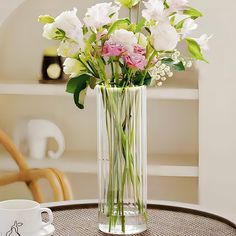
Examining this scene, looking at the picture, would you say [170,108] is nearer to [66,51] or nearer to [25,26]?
[25,26]

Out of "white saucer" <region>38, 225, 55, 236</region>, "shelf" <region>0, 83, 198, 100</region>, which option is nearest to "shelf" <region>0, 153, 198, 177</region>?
"shelf" <region>0, 83, 198, 100</region>

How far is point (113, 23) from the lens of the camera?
204 centimetres

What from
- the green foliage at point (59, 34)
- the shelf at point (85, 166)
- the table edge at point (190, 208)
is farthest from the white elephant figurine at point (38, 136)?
the green foliage at point (59, 34)

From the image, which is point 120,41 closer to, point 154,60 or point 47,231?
point 154,60

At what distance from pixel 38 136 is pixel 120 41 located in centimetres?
175

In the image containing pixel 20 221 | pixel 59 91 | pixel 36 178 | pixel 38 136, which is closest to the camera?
pixel 20 221

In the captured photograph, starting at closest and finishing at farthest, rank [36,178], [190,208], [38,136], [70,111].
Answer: [190,208], [36,178], [38,136], [70,111]

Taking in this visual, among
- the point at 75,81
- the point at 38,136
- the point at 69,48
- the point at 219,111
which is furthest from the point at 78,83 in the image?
the point at 38,136

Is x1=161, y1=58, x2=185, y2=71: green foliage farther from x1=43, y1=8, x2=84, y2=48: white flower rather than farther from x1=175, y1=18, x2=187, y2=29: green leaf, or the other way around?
x1=43, y1=8, x2=84, y2=48: white flower

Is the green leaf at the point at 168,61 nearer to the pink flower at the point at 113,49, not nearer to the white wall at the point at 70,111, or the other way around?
the pink flower at the point at 113,49

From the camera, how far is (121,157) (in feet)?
6.93

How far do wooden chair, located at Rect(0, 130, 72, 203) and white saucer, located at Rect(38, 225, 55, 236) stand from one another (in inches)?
35.4

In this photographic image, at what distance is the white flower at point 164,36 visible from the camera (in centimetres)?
200

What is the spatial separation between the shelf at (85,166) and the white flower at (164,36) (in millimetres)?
1597
